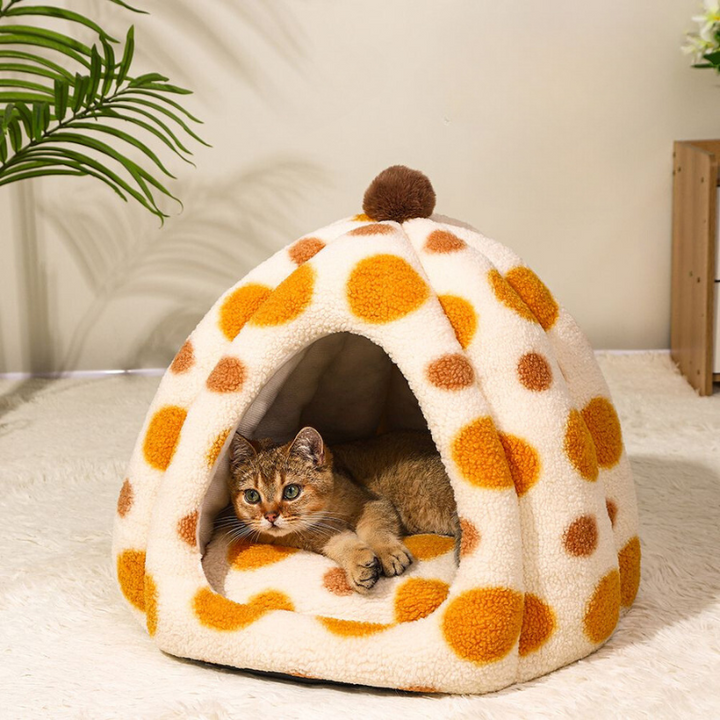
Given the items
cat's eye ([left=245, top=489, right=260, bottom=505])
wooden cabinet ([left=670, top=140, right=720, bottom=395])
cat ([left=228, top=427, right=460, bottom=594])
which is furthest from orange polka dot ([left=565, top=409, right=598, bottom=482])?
→ wooden cabinet ([left=670, top=140, right=720, bottom=395])

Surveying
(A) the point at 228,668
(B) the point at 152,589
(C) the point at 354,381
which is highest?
(C) the point at 354,381

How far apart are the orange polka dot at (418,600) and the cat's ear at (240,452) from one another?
0.31m

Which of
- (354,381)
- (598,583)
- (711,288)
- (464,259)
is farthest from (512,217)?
(598,583)

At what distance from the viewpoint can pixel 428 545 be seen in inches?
57.0

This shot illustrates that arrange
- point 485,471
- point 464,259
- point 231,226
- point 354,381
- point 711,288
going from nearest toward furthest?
point 485,471 < point 464,259 < point 354,381 < point 711,288 < point 231,226

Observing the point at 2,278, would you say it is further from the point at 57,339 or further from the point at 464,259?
the point at 464,259

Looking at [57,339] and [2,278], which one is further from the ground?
[2,278]

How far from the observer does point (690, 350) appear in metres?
2.57

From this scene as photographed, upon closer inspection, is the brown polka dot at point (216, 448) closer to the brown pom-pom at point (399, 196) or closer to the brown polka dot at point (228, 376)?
the brown polka dot at point (228, 376)

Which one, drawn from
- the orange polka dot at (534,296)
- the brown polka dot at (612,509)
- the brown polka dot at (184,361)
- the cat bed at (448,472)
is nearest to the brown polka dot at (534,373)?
the cat bed at (448,472)

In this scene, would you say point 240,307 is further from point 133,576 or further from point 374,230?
point 133,576

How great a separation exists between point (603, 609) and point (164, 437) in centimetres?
66

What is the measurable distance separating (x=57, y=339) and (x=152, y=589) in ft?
5.42

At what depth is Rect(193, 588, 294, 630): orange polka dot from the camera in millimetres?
1249
